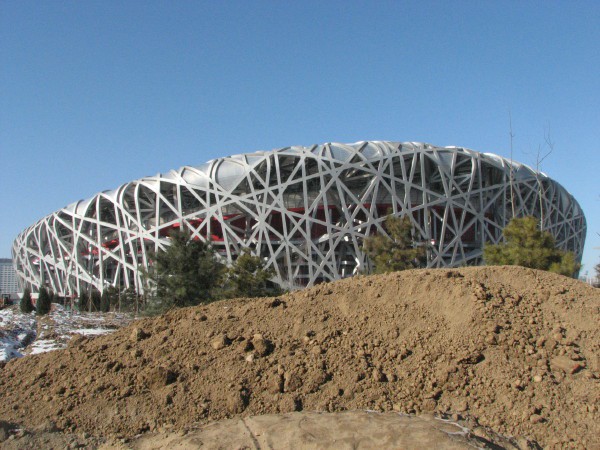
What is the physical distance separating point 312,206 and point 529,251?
787 inches

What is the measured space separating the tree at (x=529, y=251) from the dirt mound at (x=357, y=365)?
344 inches

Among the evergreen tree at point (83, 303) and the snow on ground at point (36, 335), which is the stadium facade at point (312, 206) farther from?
the snow on ground at point (36, 335)

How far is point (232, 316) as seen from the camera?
22.5 ft

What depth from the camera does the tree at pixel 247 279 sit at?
16297 mm

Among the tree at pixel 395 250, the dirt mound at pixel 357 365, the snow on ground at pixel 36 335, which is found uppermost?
the dirt mound at pixel 357 365

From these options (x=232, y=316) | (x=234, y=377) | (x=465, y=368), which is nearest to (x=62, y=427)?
(x=234, y=377)

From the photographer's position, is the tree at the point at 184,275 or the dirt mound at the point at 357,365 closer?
the dirt mound at the point at 357,365

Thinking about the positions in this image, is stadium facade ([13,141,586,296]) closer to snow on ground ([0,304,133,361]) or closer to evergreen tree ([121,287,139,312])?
evergreen tree ([121,287,139,312])

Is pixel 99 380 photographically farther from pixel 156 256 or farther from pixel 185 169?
pixel 185 169

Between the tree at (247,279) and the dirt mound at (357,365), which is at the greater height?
the dirt mound at (357,365)

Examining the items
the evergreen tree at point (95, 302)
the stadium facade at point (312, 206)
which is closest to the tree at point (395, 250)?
the stadium facade at point (312, 206)

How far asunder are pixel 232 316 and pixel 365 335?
195cm

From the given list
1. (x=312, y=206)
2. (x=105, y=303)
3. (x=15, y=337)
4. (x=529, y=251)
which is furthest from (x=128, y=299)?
(x=529, y=251)

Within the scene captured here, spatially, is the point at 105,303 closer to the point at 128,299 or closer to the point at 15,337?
the point at 128,299
